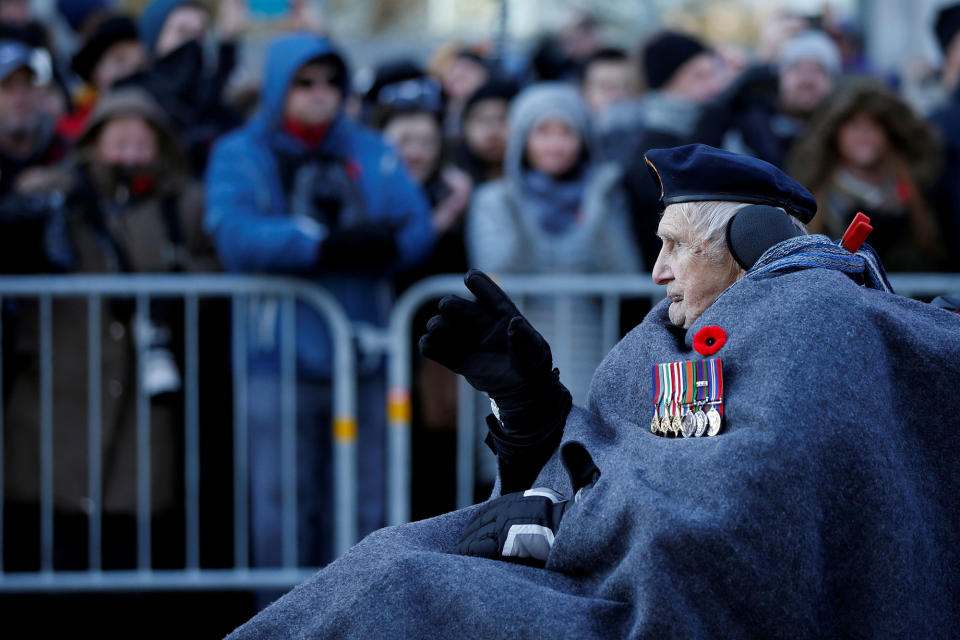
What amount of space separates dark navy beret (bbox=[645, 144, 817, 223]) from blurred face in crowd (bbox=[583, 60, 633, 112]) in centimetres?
414

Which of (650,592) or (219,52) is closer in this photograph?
(650,592)

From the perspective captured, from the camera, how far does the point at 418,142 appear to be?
6.57m

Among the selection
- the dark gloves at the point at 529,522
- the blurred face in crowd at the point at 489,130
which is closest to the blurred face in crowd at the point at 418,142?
the blurred face in crowd at the point at 489,130

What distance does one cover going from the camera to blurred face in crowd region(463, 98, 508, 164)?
668 cm

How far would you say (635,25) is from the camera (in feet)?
44.5

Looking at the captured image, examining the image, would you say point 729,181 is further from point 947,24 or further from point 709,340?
point 947,24

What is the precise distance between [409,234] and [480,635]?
3182 millimetres

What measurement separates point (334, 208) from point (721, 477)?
339 centimetres

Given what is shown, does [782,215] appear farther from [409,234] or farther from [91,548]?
[91,548]

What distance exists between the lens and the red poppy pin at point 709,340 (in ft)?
9.53

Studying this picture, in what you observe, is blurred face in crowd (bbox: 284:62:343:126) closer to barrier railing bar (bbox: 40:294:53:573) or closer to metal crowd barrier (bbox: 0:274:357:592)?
metal crowd barrier (bbox: 0:274:357:592)

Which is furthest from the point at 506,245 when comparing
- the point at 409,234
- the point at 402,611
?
the point at 402,611

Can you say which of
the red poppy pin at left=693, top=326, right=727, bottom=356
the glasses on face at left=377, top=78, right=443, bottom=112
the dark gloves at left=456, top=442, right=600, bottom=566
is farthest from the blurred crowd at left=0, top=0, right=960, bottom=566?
the red poppy pin at left=693, top=326, right=727, bottom=356

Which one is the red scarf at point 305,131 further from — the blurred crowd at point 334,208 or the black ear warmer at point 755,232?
the black ear warmer at point 755,232
